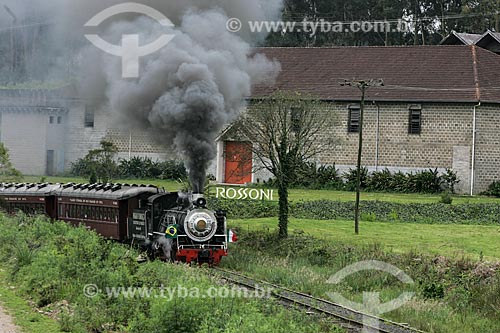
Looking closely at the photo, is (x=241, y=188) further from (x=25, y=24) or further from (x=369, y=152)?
(x=25, y=24)

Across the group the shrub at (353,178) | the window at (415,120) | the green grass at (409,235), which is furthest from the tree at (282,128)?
the window at (415,120)

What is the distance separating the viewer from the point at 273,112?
3359 centimetres

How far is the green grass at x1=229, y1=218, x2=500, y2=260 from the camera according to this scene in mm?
27016

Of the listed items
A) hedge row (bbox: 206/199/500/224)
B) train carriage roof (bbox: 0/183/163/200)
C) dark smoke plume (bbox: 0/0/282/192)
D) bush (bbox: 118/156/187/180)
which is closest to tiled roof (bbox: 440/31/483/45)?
bush (bbox: 118/156/187/180)

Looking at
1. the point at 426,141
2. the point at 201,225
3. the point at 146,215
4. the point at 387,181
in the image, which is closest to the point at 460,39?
the point at 426,141

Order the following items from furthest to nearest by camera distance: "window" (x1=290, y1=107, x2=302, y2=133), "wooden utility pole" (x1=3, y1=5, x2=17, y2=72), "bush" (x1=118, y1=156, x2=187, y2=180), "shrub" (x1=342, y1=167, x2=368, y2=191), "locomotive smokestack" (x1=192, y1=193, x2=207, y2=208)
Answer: "bush" (x1=118, y1=156, x2=187, y2=180)
"shrub" (x1=342, y1=167, x2=368, y2=191)
"wooden utility pole" (x1=3, y1=5, x2=17, y2=72)
"window" (x1=290, y1=107, x2=302, y2=133)
"locomotive smokestack" (x1=192, y1=193, x2=207, y2=208)

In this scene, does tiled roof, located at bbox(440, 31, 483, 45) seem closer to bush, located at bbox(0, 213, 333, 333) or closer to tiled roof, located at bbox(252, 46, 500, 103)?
tiled roof, located at bbox(252, 46, 500, 103)

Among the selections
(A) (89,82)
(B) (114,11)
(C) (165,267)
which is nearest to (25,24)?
(A) (89,82)

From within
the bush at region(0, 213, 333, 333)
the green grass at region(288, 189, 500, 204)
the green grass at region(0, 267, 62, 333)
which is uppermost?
the green grass at region(288, 189, 500, 204)

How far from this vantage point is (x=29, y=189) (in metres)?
36.2

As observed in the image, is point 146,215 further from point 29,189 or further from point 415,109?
point 415,109

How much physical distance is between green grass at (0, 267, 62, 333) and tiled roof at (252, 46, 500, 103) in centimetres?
3100

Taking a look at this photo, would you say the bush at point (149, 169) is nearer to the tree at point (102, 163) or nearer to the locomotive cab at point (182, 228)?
the tree at point (102, 163)

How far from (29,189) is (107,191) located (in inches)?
308
